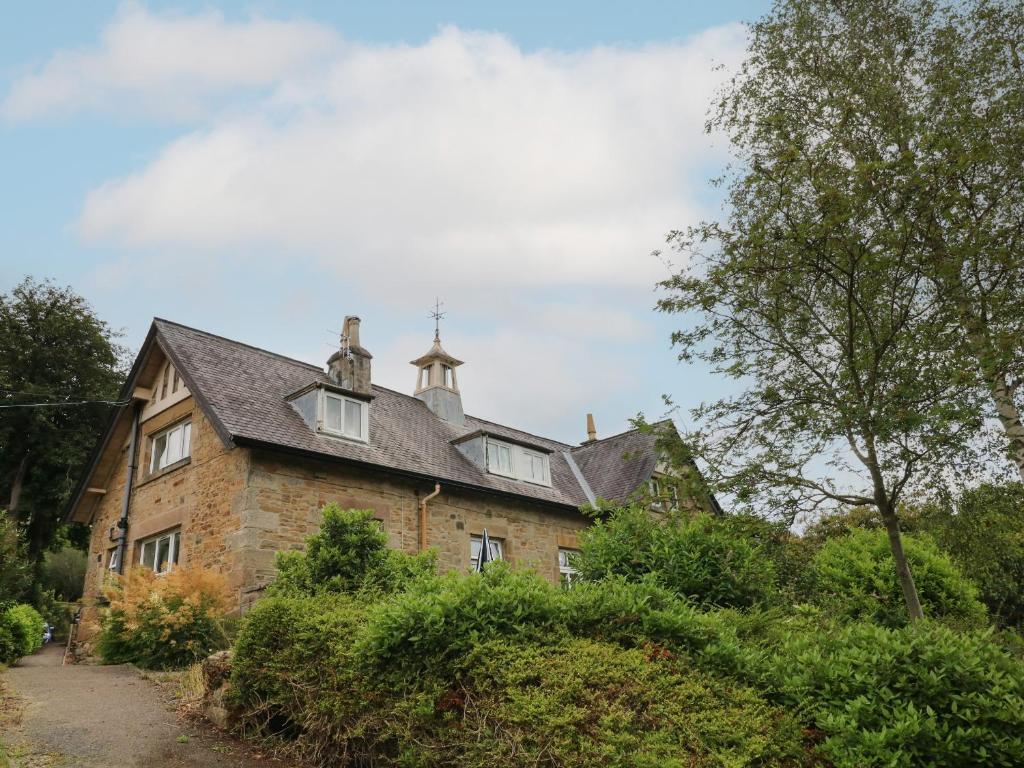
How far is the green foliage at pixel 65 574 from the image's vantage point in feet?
100

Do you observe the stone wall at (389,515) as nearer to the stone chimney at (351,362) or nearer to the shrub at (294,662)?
the stone chimney at (351,362)

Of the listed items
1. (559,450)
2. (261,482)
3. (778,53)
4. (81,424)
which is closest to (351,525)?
(261,482)

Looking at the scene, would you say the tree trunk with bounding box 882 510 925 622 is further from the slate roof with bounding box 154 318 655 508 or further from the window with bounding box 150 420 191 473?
the window with bounding box 150 420 191 473

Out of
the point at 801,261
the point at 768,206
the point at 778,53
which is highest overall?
the point at 778,53

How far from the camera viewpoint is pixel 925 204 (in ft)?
31.9

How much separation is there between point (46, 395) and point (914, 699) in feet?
102

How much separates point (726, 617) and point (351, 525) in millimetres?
4462

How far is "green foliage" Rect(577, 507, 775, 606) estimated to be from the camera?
32.7 feet

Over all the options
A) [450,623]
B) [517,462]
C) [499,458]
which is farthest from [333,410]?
[450,623]

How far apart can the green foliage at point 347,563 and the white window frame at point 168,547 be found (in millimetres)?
7732

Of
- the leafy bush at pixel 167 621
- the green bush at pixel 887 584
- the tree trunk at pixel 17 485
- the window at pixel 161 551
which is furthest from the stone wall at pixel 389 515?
the tree trunk at pixel 17 485

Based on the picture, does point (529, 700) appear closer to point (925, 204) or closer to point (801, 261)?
point (801, 261)

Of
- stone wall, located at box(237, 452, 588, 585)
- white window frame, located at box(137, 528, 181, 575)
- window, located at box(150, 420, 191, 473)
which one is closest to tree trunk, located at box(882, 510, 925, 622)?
stone wall, located at box(237, 452, 588, 585)

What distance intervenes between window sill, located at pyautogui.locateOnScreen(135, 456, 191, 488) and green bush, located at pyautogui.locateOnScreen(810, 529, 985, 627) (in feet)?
42.5
